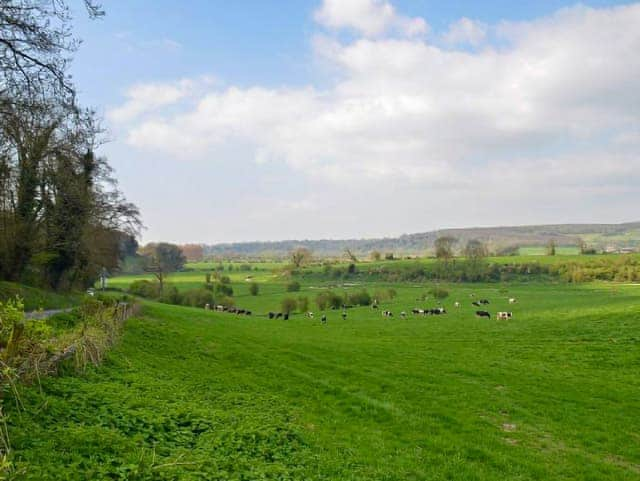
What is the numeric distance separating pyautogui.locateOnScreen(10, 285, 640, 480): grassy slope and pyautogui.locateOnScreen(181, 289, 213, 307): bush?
52.6 metres

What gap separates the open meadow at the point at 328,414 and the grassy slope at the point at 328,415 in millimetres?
44

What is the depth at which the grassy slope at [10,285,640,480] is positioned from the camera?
24.5 feet

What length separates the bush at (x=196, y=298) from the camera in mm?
75975

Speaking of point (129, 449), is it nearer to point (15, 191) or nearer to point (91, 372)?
point (91, 372)

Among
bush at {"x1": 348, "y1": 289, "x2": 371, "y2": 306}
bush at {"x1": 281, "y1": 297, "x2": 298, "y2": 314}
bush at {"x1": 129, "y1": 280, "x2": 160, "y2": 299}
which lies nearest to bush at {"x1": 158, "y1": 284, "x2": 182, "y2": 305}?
bush at {"x1": 129, "y1": 280, "x2": 160, "y2": 299}

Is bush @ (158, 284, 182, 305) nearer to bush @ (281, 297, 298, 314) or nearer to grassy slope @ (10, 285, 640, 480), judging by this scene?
bush @ (281, 297, 298, 314)

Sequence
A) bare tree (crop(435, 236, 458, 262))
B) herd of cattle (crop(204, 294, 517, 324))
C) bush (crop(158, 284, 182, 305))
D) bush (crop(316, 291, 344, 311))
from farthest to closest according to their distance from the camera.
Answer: bare tree (crop(435, 236, 458, 262)) → bush (crop(316, 291, 344, 311)) → bush (crop(158, 284, 182, 305)) → herd of cattle (crop(204, 294, 517, 324))

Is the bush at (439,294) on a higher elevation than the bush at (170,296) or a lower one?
lower

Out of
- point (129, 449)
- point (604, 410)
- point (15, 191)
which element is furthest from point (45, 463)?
point (15, 191)

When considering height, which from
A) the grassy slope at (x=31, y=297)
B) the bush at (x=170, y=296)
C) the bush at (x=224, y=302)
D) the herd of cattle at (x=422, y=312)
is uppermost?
the grassy slope at (x=31, y=297)

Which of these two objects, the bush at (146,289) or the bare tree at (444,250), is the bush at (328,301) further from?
the bare tree at (444,250)

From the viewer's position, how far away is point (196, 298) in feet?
253

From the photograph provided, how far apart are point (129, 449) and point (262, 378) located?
9.94 m

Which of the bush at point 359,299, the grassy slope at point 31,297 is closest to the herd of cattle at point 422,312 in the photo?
the bush at point 359,299
